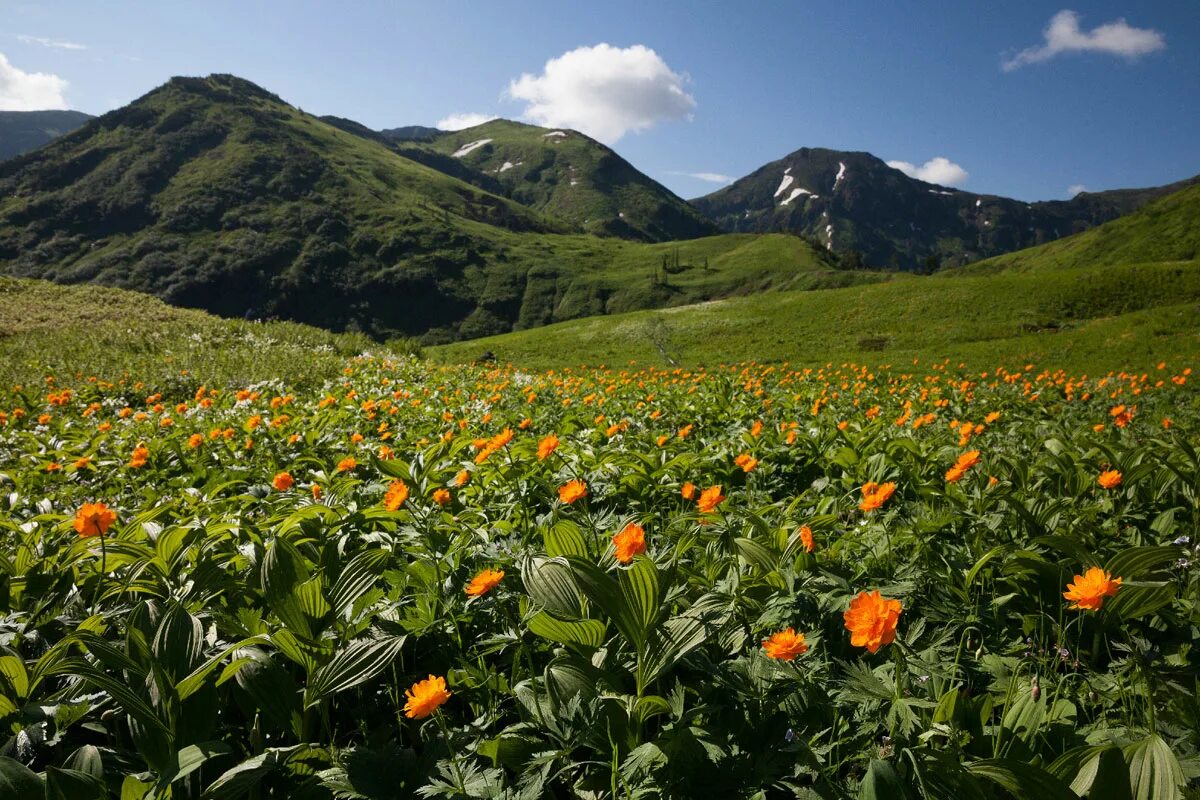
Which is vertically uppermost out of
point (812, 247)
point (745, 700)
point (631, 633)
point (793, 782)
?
point (812, 247)

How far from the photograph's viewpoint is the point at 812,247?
5699 inches

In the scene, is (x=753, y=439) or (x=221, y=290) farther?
(x=221, y=290)

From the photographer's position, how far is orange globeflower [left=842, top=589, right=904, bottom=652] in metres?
1.43

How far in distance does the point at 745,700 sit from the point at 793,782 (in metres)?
0.24

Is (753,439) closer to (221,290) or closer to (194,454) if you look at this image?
(194,454)

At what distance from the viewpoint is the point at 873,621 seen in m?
1.49

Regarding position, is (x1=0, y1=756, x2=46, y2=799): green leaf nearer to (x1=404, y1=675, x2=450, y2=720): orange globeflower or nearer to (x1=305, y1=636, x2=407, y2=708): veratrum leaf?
(x1=305, y1=636, x2=407, y2=708): veratrum leaf

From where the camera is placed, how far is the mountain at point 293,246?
116562mm

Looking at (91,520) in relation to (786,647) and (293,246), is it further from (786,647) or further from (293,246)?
(293,246)

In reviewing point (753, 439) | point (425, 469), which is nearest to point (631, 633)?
point (425, 469)

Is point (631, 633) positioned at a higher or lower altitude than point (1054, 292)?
lower

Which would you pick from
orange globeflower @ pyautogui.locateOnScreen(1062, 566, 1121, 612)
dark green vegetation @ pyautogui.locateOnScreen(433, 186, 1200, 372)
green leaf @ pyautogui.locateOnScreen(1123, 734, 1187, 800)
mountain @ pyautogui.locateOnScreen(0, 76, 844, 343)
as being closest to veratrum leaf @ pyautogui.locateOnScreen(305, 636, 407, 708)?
green leaf @ pyautogui.locateOnScreen(1123, 734, 1187, 800)

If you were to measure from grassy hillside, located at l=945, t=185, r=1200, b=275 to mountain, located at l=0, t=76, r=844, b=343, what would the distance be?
57797 millimetres

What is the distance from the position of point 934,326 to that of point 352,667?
3819 centimetres
